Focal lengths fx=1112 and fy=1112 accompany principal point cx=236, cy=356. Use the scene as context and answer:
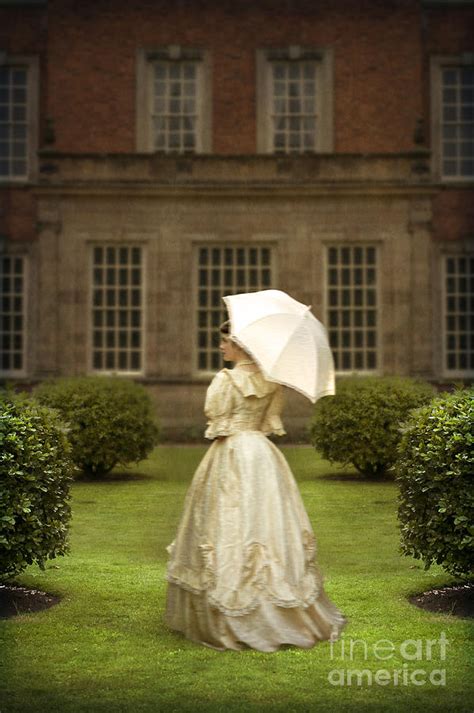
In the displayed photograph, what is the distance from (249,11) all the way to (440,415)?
1941cm

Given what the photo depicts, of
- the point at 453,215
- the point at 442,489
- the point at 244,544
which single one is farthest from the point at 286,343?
the point at 453,215

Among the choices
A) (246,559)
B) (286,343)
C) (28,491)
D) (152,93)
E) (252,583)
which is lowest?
(252,583)

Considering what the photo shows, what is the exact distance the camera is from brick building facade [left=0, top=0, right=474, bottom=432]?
73.7 feet

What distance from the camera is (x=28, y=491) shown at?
788cm

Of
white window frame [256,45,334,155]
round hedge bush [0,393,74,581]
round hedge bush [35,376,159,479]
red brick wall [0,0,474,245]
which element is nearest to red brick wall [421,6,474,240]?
red brick wall [0,0,474,245]

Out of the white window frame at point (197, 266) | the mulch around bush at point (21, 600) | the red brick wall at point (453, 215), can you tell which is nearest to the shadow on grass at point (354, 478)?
the white window frame at point (197, 266)

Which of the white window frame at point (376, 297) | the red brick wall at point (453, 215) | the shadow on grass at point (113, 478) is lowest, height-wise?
the shadow on grass at point (113, 478)

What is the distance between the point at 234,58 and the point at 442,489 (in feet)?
63.8

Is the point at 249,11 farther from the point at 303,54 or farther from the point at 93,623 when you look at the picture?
the point at 93,623

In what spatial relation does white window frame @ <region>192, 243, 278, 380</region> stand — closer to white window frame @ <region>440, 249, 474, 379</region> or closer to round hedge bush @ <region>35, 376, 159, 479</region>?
white window frame @ <region>440, 249, 474, 379</region>

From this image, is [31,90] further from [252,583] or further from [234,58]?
[252,583]

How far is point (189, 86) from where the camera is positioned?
25.5m

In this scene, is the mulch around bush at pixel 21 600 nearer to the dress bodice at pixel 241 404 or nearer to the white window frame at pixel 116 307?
the dress bodice at pixel 241 404

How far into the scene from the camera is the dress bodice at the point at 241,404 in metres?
7.11
